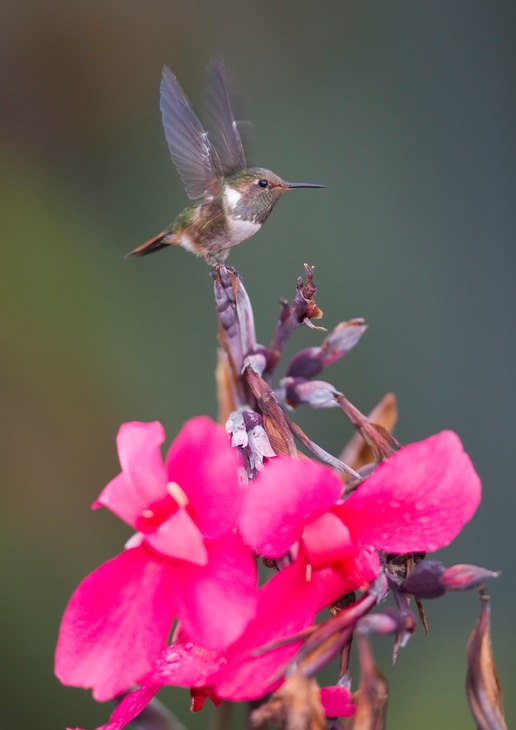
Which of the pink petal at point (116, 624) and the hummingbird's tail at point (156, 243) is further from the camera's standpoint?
the hummingbird's tail at point (156, 243)

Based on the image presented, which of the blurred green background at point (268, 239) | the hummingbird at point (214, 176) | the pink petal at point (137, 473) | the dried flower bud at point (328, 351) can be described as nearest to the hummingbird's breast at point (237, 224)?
the hummingbird at point (214, 176)

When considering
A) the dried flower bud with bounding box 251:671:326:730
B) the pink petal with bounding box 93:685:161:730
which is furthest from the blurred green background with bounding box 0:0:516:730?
the dried flower bud with bounding box 251:671:326:730

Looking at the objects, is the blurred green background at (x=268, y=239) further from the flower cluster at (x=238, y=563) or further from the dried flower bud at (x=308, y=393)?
the flower cluster at (x=238, y=563)

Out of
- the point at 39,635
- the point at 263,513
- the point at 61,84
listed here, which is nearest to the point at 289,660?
the point at 263,513

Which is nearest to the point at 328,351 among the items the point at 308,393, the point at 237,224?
the point at 308,393

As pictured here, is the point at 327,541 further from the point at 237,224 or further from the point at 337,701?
the point at 237,224

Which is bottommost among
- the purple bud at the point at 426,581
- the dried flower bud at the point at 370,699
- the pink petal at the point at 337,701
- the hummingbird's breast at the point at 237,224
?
the pink petal at the point at 337,701

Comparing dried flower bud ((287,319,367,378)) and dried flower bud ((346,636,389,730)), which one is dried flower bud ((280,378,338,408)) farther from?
dried flower bud ((346,636,389,730))
